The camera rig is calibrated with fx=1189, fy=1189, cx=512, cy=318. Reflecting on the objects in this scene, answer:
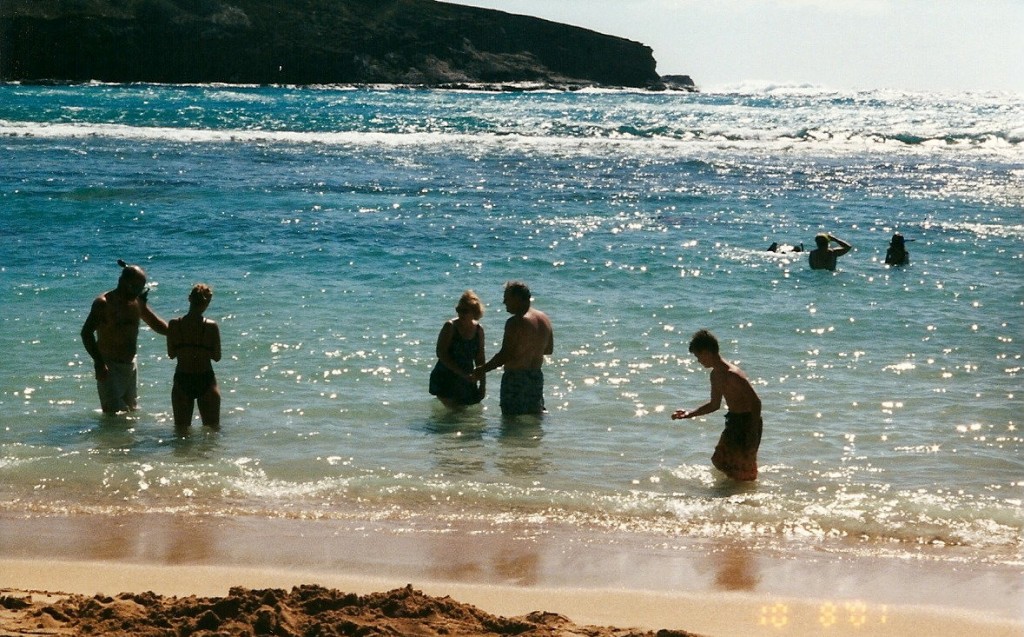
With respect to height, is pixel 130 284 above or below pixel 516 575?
above

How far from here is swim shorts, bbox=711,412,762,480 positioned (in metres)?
8.07

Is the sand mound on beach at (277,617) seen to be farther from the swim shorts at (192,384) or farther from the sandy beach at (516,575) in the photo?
the swim shorts at (192,384)

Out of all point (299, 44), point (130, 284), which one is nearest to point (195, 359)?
point (130, 284)

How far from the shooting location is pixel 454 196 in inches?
972

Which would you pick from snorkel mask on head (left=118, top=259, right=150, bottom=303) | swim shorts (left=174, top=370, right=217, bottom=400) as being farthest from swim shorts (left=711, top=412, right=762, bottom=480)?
snorkel mask on head (left=118, top=259, right=150, bottom=303)

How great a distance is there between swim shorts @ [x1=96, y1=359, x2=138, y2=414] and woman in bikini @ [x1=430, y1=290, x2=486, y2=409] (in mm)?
2424

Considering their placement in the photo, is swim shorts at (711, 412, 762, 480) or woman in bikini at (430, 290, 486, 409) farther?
woman in bikini at (430, 290, 486, 409)

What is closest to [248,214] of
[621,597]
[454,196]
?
[454,196]

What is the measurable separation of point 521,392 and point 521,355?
0.42m

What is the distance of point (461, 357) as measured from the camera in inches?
377

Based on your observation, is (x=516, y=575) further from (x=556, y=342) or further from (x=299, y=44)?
(x=299, y=44)

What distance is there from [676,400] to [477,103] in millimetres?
64268

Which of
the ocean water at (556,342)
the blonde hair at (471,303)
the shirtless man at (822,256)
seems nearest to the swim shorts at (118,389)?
the ocean water at (556,342)

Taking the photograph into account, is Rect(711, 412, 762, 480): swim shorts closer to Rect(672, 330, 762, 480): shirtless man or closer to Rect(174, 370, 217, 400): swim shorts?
Rect(672, 330, 762, 480): shirtless man
